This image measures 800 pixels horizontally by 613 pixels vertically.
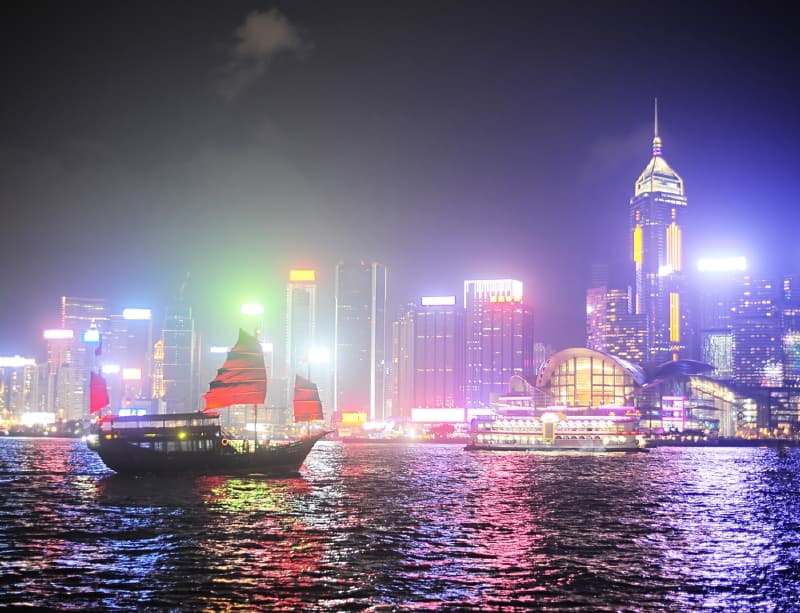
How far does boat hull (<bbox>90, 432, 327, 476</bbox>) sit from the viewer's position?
319 ft

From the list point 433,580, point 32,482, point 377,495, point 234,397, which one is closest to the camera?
point 433,580

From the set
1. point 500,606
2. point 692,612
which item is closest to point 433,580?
point 500,606

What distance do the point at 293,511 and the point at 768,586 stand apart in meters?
34.8

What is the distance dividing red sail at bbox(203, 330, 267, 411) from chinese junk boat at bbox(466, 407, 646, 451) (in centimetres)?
8501

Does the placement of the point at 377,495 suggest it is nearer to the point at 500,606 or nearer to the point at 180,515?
the point at 180,515

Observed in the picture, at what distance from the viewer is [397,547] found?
4569 centimetres

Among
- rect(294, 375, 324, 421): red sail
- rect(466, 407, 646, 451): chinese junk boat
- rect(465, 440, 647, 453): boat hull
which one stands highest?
rect(294, 375, 324, 421): red sail

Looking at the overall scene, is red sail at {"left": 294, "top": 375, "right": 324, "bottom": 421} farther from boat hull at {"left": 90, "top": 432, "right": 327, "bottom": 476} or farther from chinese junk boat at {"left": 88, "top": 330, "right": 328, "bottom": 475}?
boat hull at {"left": 90, "top": 432, "right": 327, "bottom": 476}

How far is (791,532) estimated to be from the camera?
54.1 m

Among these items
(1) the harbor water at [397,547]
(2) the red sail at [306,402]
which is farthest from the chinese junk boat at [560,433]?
(1) the harbor water at [397,547]

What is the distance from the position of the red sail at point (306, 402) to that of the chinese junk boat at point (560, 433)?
65.2 metres

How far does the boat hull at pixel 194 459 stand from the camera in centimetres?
9725

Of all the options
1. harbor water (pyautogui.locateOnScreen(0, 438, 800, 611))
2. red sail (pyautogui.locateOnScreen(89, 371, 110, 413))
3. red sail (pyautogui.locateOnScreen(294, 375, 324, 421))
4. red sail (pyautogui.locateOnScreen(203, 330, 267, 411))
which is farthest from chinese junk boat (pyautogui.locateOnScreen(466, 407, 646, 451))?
harbor water (pyautogui.locateOnScreen(0, 438, 800, 611))

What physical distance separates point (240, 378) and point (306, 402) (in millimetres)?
18935
